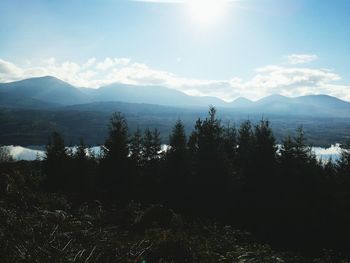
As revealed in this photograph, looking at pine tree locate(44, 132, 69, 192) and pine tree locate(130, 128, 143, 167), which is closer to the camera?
pine tree locate(130, 128, 143, 167)

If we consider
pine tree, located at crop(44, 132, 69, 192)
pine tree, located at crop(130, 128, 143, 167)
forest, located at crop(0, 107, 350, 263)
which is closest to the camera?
forest, located at crop(0, 107, 350, 263)

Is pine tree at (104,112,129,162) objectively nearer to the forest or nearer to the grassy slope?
the forest

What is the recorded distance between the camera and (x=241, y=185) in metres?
31.2

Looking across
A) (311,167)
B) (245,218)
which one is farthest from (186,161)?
(311,167)

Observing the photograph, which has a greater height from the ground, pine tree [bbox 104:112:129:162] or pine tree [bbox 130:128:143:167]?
pine tree [bbox 104:112:129:162]

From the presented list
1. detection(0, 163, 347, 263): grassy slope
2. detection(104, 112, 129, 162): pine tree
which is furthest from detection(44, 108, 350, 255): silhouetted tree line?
detection(0, 163, 347, 263): grassy slope

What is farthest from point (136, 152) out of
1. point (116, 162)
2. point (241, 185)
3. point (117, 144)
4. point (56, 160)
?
point (241, 185)

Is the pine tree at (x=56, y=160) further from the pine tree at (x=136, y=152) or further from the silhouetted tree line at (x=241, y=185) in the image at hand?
the pine tree at (x=136, y=152)

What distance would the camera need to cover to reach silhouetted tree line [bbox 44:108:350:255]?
25.2 m

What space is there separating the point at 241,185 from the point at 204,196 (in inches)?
175

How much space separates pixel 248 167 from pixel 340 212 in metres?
9.53

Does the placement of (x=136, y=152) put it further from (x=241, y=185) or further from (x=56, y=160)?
(x=241, y=185)

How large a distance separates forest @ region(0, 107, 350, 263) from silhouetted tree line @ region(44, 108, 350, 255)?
98 mm

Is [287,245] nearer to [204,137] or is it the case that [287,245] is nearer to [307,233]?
[307,233]
